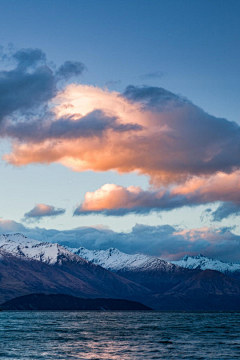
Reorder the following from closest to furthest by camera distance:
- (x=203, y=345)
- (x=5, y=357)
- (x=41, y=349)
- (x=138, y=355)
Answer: (x=5, y=357) → (x=138, y=355) → (x=41, y=349) → (x=203, y=345)

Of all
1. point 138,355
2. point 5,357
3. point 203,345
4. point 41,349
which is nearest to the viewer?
point 5,357

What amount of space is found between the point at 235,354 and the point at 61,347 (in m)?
42.3

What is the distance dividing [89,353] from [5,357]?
1922cm

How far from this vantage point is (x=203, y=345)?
126250 mm

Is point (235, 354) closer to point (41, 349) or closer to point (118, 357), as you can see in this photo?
point (118, 357)

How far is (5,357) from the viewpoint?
95.2 meters

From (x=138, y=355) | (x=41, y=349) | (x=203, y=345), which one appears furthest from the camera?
(x=203, y=345)

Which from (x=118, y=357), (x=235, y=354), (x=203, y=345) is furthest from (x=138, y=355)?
(x=203, y=345)

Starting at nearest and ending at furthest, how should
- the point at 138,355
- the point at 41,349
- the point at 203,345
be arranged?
the point at 138,355 → the point at 41,349 → the point at 203,345

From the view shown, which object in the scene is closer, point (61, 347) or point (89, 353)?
point (89, 353)

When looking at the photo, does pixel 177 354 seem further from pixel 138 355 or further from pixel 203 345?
pixel 203 345

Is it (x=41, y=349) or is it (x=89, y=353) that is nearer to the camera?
(x=89, y=353)

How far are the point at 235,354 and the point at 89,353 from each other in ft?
104

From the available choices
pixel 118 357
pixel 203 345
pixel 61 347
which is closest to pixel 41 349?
pixel 61 347
